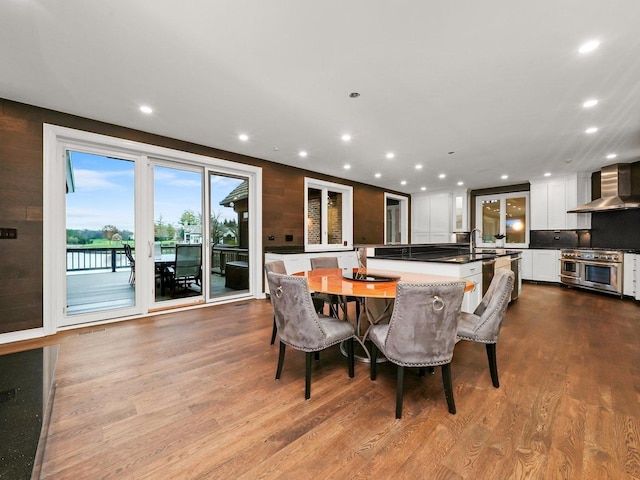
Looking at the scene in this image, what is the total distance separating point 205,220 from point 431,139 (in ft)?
12.1

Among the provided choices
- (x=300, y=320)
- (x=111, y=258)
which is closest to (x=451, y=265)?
(x=300, y=320)

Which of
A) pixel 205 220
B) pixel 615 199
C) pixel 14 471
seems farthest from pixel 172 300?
pixel 615 199

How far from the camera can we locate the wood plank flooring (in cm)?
140

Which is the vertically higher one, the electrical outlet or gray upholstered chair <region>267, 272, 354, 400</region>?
the electrical outlet

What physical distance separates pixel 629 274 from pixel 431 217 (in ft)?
14.0

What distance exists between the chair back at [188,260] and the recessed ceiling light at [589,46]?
189 inches

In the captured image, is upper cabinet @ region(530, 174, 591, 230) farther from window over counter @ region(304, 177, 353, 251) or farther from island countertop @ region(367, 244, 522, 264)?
window over counter @ region(304, 177, 353, 251)

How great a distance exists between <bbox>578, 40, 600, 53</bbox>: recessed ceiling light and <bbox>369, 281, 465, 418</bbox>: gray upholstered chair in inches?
80.5

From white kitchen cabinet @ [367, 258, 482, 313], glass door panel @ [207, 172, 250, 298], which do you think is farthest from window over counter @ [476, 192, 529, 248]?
glass door panel @ [207, 172, 250, 298]

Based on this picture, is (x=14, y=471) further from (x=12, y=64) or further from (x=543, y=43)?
(x=543, y=43)

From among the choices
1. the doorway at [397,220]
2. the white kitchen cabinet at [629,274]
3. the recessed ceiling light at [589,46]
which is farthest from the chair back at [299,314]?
the doorway at [397,220]

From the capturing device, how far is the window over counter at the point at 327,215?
617 centimetres

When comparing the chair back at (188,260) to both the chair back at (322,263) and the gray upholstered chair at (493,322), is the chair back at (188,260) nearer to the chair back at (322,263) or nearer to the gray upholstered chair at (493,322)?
the chair back at (322,263)

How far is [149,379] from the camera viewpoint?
88.1 inches
